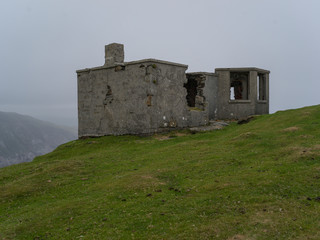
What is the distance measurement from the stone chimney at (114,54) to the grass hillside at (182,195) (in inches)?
465

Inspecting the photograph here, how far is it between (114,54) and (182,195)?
1891cm

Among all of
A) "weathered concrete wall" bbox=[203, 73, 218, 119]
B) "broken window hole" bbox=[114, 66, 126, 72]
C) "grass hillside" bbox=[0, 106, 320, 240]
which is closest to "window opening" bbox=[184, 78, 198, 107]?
"weathered concrete wall" bbox=[203, 73, 218, 119]

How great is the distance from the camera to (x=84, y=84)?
27.5 meters

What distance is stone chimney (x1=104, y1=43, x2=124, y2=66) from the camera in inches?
1016

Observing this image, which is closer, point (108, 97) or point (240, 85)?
point (108, 97)

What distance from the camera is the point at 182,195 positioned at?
30.5 feet

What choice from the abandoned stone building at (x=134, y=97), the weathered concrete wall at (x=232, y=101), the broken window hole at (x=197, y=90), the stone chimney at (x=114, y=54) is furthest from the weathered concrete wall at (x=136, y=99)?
the weathered concrete wall at (x=232, y=101)

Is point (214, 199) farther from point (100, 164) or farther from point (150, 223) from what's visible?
point (100, 164)

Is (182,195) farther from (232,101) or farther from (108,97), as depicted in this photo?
(232,101)

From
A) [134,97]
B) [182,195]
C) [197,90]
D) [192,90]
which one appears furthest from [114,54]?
[182,195]

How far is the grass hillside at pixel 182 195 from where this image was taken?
6.99 metres

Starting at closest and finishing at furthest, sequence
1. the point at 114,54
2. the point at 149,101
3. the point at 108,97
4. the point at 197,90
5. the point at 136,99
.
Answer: the point at 149,101 → the point at 136,99 → the point at 108,97 → the point at 114,54 → the point at 197,90

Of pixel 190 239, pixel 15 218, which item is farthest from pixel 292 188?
pixel 15 218

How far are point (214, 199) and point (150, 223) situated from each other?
2.13 m
